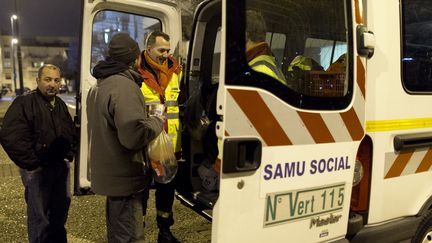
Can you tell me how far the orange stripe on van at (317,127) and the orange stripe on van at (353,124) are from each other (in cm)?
13

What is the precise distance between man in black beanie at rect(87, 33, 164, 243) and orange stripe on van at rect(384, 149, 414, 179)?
1.44m

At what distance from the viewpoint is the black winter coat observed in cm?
281

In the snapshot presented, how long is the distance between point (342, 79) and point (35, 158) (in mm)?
2149

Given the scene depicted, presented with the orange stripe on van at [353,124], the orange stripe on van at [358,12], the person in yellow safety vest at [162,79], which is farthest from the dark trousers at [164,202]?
the orange stripe on van at [358,12]

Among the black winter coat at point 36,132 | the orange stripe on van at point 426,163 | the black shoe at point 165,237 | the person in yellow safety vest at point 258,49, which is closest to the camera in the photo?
the person in yellow safety vest at point 258,49

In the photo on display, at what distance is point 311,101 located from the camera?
2.10 m

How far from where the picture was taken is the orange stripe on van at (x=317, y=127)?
A: 81.4 inches

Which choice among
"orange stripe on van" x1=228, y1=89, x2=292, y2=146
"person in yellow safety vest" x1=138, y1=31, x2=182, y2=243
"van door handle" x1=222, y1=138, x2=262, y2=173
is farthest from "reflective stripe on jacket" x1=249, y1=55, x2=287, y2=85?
"person in yellow safety vest" x1=138, y1=31, x2=182, y2=243

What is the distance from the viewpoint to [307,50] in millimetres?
2314

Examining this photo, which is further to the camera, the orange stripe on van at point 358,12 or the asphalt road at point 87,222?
the asphalt road at point 87,222

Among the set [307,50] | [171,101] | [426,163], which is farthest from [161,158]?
[426,163]

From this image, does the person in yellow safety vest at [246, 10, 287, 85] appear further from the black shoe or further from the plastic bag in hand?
the black shoe

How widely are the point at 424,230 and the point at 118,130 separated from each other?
214 cm

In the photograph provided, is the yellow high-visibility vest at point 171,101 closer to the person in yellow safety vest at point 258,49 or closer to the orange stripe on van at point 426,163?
the person in yellow safety vest at point 258,49
